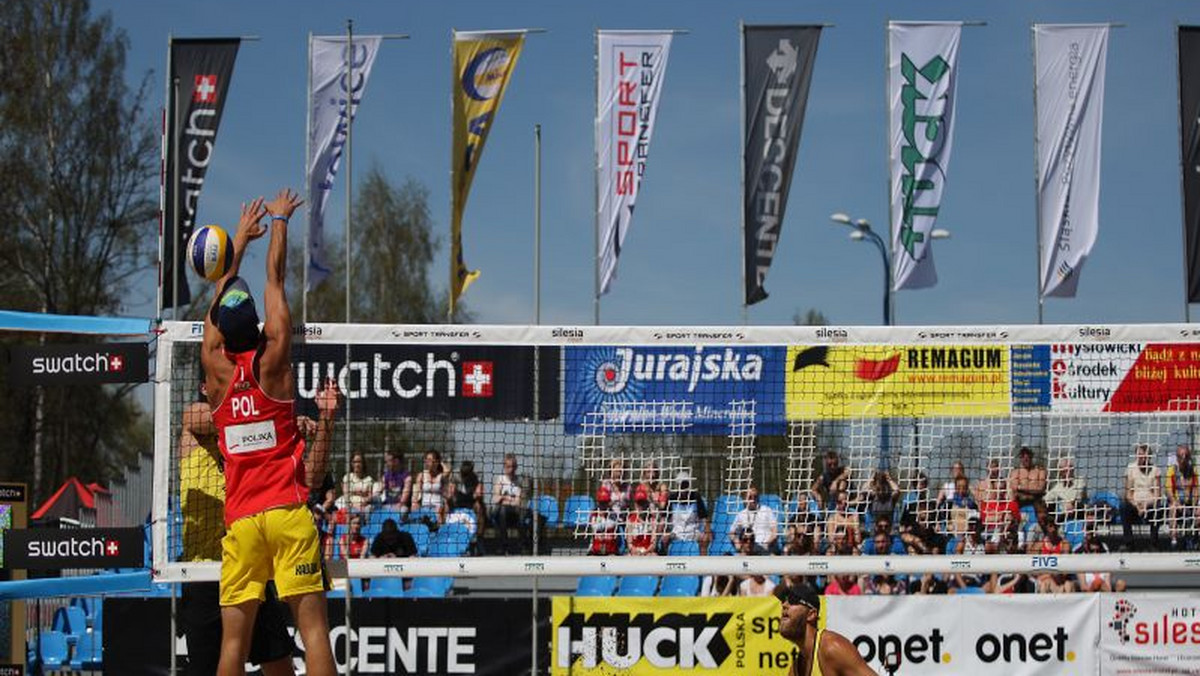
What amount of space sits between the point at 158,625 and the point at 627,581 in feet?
15.3

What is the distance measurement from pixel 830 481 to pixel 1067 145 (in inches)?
312

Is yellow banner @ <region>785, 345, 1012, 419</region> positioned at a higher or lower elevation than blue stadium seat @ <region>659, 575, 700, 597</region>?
higher

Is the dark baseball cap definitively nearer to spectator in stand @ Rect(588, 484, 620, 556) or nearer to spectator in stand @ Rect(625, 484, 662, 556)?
spectator in stand @ Rect(588, 484, 620, 556)

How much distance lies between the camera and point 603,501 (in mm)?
10305

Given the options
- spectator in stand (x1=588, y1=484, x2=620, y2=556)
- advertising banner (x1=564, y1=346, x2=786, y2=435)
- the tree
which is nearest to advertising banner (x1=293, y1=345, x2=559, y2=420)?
advertising banner (x1=564, y1=346, x2=786, y2=435)

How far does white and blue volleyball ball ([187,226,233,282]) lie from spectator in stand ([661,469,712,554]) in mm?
4465

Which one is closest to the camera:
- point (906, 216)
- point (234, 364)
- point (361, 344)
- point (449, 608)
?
point (234, 364)

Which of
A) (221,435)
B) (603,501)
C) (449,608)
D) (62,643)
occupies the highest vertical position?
(221,435)

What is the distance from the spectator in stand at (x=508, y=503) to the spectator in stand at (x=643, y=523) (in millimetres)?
860

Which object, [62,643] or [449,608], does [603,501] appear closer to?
[449,608]

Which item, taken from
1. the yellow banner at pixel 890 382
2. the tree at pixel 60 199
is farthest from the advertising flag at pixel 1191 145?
the tree at pixel 60 199

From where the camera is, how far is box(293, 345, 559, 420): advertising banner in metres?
10.2

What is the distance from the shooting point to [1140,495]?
33.9 ft

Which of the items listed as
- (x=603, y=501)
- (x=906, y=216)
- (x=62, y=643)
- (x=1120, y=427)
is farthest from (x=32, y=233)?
(x=1120, y=427)
